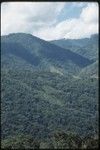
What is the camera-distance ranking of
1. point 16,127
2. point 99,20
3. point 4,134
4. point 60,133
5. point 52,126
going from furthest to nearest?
point 52,126 → point 16,127 → point 4,134 → point 60,133 → point 99,20

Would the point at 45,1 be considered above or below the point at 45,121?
above

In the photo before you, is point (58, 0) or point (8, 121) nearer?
point (58, 0)

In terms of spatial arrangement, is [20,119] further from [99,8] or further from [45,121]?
[99,8]

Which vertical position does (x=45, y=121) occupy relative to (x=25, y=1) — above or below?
below

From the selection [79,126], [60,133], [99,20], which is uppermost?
[99,20]

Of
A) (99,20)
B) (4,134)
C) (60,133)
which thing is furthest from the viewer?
(4,134)

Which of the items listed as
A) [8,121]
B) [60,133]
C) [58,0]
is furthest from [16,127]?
[58,0]

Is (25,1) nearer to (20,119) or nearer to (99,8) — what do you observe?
(99,8)

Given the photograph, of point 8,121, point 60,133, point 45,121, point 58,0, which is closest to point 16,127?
point 8,121

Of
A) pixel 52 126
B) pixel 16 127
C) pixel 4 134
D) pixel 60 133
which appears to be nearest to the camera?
pixel 60 133
